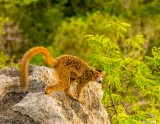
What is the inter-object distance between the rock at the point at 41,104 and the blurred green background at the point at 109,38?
0.96 m

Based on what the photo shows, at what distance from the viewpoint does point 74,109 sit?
9.72 meters

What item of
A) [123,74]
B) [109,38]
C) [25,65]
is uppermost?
[109,38]

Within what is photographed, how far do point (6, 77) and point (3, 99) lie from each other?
35cm

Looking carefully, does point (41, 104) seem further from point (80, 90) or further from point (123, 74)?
point (123, 74)

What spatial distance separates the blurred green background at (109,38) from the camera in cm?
1213

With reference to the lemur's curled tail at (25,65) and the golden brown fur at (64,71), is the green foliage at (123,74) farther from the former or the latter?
the lemur's curled tail at (25,65)

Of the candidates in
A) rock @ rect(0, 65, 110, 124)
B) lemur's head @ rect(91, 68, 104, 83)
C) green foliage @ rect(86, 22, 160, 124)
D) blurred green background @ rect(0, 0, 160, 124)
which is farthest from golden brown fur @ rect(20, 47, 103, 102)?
green foliage @ rect(86, 22, 160, 124)

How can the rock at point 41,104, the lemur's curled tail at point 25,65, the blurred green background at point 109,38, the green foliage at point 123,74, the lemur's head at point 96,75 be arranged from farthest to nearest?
the blurred green background at point 109,38 < the green foliage at point 123,74 < the lemur's head at point 96,75 < the lemur's curled tail at point 25,65 < the rock at point 41,104

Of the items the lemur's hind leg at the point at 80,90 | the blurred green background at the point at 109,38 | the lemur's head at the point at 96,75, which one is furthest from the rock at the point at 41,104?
the blurred green background at the point at 109,38

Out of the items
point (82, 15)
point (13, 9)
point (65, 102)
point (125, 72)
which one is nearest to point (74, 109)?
point (65, 102)

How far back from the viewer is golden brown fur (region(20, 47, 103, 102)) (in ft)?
30.2

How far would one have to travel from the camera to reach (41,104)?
885 centimetres

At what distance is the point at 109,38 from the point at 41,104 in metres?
4.15

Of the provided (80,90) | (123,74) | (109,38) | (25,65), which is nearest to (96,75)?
(80,90)
